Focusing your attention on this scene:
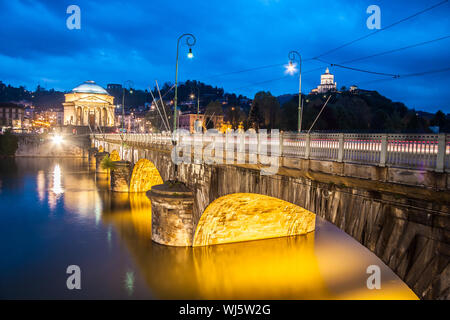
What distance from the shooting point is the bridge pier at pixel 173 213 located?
1811 centimetres

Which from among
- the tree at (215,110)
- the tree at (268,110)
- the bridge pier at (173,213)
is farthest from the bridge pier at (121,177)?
the tree at (215,110)

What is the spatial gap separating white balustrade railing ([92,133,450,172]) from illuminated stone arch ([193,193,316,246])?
4189 millimetres

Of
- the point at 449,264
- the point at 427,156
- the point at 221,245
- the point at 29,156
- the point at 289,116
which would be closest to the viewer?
the point at 449,264

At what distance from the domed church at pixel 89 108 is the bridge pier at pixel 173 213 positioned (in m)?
105

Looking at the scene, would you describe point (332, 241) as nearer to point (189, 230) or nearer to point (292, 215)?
point (292, 215)

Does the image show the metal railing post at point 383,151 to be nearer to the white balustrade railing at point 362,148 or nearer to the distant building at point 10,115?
the white balustrade railing at point 362,148

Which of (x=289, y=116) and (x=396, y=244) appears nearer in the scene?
(x=396, y=244)

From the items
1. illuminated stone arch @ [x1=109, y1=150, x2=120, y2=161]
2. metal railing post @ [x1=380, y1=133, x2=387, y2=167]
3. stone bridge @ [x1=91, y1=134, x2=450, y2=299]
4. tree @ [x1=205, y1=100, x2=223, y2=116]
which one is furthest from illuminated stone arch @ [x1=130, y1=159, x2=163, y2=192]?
tree @ [x1=205, y1=100, x2=223, y2=116]

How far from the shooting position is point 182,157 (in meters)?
19.6

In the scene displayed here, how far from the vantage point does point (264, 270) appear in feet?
58.0

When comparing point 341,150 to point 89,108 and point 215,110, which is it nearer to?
point 215,110

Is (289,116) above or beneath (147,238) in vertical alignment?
above

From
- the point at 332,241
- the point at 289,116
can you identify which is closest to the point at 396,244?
the point at 332,241

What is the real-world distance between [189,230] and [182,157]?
151 inches
